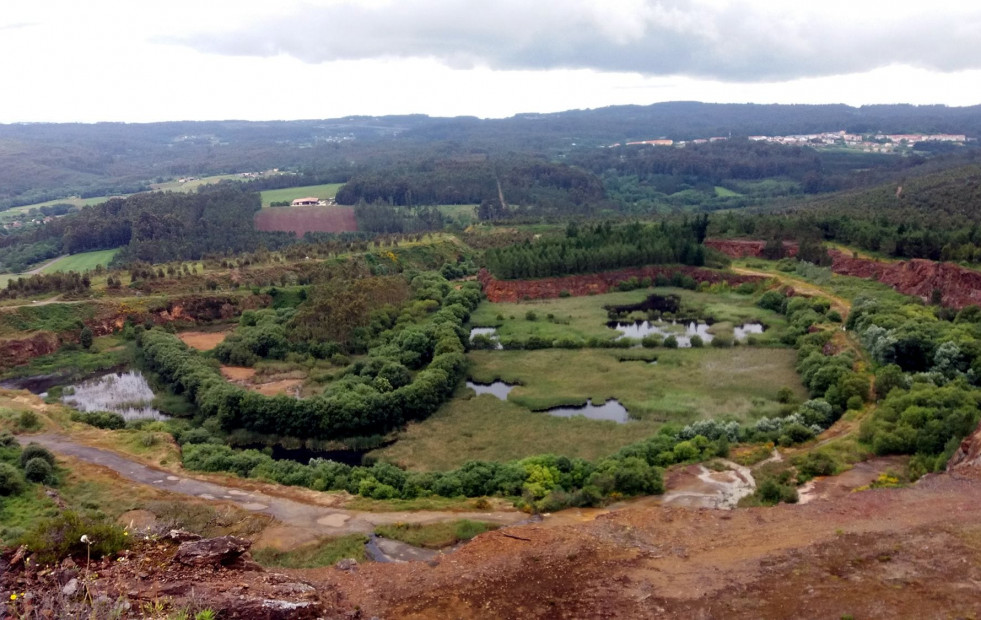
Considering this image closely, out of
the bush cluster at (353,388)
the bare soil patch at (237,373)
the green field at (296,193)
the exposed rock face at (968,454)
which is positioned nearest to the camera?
the exposed rock face at (968,454)

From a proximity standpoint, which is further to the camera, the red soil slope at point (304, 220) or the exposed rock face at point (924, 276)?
the red soil slope at point (304, 220)

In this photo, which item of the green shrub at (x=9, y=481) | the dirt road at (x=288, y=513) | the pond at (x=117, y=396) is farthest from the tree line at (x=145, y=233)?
the green shrub at (x=9, y=481)

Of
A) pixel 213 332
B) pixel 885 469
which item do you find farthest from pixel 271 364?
pixel 885 469

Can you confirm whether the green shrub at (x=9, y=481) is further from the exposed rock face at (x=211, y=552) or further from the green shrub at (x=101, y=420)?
the exposed rock face at (x=211, y=552)

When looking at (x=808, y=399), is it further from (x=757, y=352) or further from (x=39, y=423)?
(x=39, y=423)

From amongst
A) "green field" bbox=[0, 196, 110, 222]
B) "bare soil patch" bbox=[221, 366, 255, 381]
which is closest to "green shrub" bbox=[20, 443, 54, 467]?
"bare soil patch" bbox=[221, 366, 255, 381]

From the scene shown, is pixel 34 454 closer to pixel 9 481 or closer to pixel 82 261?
pixel 9 481
